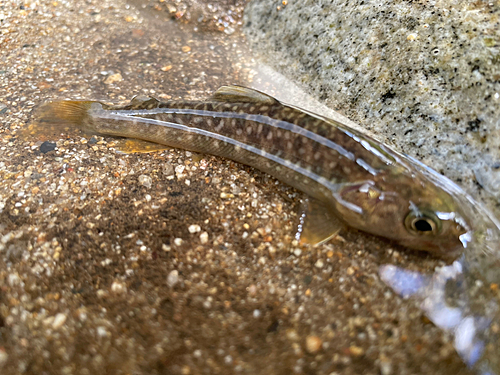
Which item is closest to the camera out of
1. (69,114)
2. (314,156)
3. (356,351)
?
(356,351)

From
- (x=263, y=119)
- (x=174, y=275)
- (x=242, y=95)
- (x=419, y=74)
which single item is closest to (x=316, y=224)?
(x=263, y=119)

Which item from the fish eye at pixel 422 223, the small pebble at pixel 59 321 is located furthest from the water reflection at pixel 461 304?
the small pebble at pixel 59 321

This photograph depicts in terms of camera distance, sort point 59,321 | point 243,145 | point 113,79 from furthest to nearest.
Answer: point 113,79 < point 243,145 < point 59,321

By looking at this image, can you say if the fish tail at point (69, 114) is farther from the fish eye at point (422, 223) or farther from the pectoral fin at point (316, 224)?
the fish eye at point (422, 223)

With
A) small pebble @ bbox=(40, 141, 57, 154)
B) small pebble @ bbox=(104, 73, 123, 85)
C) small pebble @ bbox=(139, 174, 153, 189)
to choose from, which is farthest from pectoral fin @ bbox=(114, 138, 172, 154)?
small pebble @ bbox=(104, 73, 123, 85)

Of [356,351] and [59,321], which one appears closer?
[356,351]

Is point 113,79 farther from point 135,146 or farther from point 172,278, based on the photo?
point 172,278

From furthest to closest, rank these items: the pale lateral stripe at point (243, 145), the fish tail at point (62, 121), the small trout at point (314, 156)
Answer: the fish tail at point (62, 121)
the pale lateral stripe at point (243, 145)
the small trout at point (314, 156)
